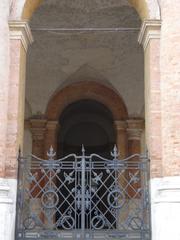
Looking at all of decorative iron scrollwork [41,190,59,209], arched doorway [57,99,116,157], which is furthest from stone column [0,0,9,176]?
arched doorway [57,99,116,157]

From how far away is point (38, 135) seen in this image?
41.6ft

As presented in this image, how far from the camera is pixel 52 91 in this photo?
1291 cm

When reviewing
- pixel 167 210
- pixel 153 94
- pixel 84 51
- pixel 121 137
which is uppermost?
pixel 84 51

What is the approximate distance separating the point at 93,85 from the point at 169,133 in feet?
22.6

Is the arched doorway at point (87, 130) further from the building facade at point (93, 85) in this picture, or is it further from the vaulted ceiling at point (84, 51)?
the vaulted ceiling at point (84, 51)

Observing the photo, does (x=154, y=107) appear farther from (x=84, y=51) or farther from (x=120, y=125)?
(x=120, y=125)

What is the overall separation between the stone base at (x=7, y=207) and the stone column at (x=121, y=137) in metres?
6.17

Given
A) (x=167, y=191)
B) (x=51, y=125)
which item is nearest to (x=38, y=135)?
(x=51, y=125)

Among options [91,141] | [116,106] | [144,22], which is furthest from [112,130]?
[144,22]

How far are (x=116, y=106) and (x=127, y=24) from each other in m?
2.88

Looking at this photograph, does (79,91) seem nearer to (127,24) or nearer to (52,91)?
(52,91)

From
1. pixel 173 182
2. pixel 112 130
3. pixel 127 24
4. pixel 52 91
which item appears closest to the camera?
pixel 173 182

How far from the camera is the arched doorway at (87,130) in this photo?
15398 mm

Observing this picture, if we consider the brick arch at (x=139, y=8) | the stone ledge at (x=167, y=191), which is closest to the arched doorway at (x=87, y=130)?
the brick arch at (x=139, y=8)
